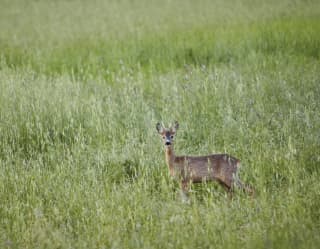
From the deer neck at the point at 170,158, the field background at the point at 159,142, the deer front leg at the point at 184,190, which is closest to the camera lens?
the field background at the point at 159,142

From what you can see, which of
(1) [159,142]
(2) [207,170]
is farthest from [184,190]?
(1) [159,142]

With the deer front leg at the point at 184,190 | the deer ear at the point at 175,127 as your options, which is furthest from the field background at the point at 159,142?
the deer ear at the point at 175,127

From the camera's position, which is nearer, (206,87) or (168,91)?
(206,87)

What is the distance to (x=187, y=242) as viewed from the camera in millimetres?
4715

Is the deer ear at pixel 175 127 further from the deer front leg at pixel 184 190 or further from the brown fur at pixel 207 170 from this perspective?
the deer front leg at pixel 184 190

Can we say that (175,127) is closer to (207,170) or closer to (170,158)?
(170,158)

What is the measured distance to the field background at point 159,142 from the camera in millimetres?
5027

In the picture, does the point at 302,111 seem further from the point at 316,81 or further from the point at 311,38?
the point at 311,38

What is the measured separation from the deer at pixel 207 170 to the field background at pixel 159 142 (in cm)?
14

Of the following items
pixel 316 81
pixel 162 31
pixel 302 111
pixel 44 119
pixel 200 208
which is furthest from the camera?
pixel 162 31

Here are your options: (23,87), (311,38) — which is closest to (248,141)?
(23,87)

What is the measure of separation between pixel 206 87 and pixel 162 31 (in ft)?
22.1

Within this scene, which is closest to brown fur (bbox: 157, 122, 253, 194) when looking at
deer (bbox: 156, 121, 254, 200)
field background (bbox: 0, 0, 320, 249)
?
deer (bbox: 156, 121, 254, 200)

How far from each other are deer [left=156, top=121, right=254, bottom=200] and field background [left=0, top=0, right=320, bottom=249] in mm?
142
